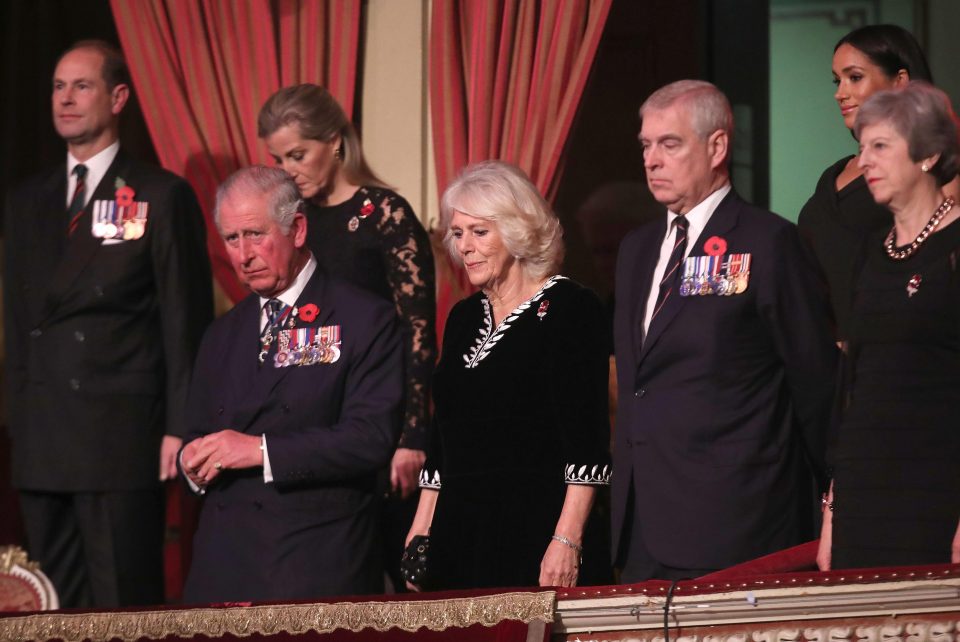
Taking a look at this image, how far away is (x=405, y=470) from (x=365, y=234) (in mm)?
661

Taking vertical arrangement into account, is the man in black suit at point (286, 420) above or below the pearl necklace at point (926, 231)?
below

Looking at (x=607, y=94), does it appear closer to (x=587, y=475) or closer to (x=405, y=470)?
(x=405, y=470)

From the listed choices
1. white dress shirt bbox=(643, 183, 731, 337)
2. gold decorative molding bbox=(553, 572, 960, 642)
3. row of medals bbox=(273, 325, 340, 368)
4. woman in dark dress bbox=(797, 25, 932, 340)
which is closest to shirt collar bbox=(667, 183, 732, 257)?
white dress shirt bbox=(643, 183, 731, 337)

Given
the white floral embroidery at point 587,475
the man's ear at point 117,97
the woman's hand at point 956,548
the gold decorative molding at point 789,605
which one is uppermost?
the man's ear at point 117,97

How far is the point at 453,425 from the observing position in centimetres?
329

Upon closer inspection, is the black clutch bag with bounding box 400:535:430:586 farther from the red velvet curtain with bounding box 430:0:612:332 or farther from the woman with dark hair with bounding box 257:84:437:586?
the red velvet curtain with bounding box 430:0:612:332

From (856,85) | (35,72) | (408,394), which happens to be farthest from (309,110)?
(35,72)

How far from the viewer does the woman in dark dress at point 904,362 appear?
2842 mm

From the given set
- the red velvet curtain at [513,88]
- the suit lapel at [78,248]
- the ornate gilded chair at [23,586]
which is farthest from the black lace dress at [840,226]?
the ornate gilded chair at [23,586]

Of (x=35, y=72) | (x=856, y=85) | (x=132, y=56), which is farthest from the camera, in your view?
(x=35, y=72)

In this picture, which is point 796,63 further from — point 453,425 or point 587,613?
point 587,613

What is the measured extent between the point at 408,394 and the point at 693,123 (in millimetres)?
1156

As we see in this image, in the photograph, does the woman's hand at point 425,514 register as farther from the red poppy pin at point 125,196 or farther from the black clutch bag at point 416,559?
the red poppy pin at point 125,196

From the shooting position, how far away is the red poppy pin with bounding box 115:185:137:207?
162 inches
